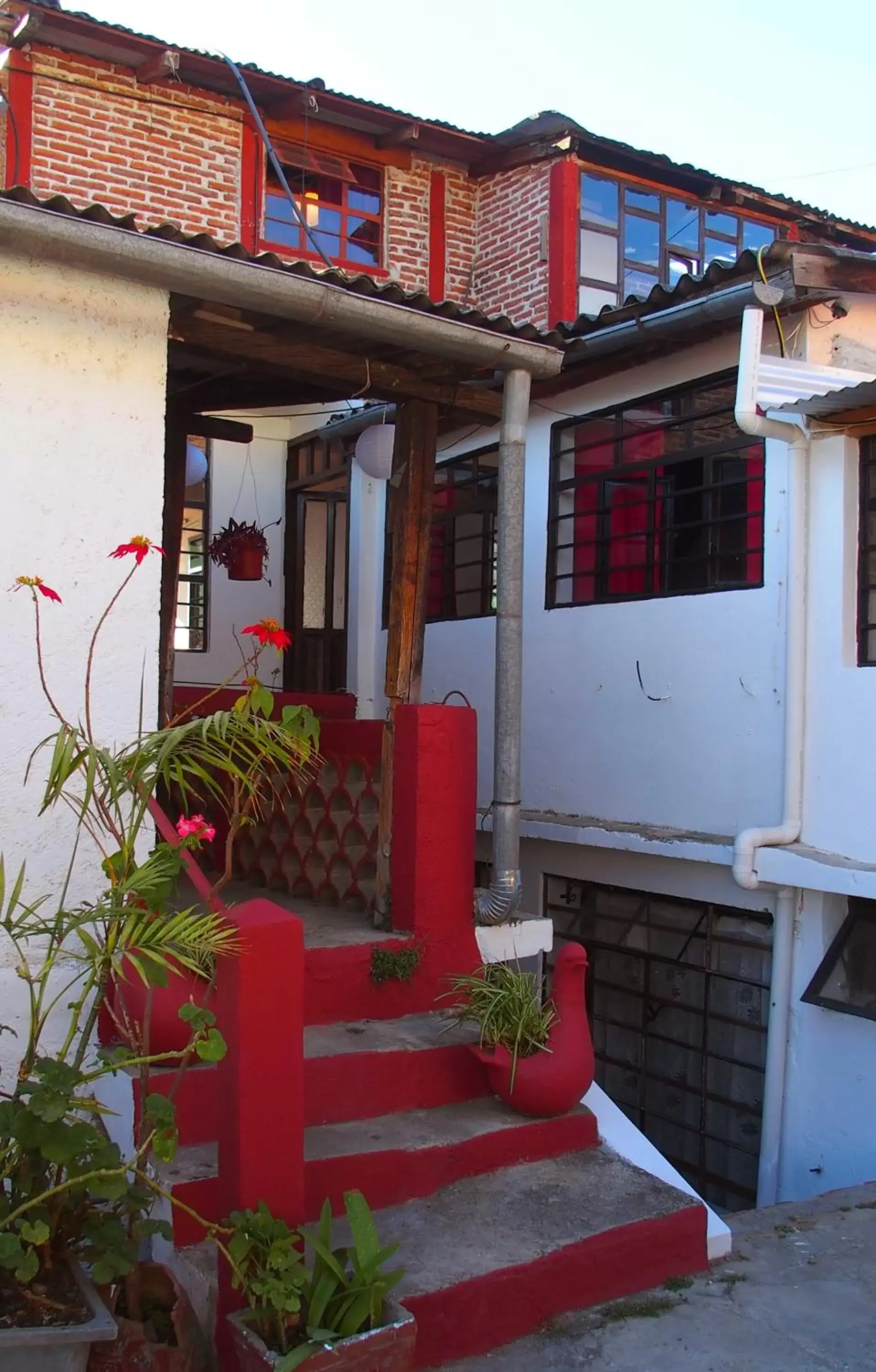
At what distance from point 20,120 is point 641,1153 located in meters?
9.79

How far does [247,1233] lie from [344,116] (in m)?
10.6

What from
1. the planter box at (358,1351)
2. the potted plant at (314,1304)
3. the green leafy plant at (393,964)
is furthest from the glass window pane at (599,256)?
the planter box at (358,1351)

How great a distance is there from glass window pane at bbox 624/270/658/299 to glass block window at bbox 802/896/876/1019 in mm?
7479

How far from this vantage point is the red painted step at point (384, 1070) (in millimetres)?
4660

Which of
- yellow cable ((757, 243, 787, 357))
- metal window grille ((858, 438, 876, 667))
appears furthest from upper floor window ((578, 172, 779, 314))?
metal window grille ((858, 438, 876, 667))

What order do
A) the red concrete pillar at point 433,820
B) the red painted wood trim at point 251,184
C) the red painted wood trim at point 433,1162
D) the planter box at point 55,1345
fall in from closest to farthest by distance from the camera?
the planter box at point 55,1345 → the red painted wood trim at point 433,1162 → the red concrete pillar at point 433,820 → the red painted wood trim at point 251,184

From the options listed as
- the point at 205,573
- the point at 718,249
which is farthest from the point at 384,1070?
the point at 718,249

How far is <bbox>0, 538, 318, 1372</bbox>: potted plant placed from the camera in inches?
125

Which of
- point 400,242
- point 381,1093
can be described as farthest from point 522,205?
point 381,1093

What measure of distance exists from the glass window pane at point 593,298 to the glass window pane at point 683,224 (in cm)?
98

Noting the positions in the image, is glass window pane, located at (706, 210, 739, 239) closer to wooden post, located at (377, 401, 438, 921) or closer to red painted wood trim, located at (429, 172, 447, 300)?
red painted wood trim, located at (429, 172, 447, 300)

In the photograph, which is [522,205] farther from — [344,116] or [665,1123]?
[665,1123]

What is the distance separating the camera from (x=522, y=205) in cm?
1180

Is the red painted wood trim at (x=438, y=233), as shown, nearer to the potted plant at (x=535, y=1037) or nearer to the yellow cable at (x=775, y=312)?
the yellow cable at (x=775, y=312)
